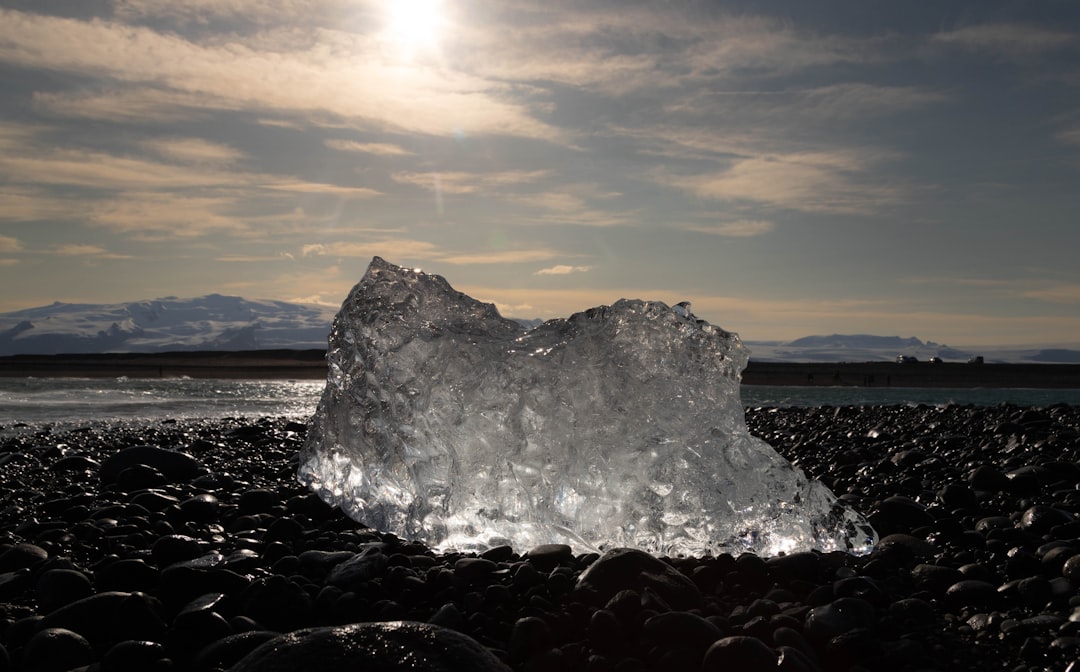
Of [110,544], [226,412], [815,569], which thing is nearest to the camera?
[815,569]

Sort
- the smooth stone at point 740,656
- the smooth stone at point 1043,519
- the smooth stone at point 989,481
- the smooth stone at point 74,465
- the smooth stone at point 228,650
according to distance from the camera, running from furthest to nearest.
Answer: the smooth stone at point 74,465 → the smooth stone at point 989,481 → the smooth stone at point 1043,519 → the smooth stone at point 228,650 → the smooth stone at point 740,656

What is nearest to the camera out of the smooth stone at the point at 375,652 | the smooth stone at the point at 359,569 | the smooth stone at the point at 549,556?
the smooth stone at the point at 375,652

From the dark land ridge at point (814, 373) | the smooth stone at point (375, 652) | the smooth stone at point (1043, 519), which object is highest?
the smooth stone at point (375, 652)

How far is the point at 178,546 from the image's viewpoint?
4.94 meters

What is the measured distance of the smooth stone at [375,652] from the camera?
9.09 feet

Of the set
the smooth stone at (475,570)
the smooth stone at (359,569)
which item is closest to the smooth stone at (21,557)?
the smooth stone at (359,569)

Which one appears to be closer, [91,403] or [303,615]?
[303,615]

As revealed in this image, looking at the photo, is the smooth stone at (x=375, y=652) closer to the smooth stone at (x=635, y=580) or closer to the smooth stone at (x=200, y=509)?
the smooth stone at (x=635, y=580)

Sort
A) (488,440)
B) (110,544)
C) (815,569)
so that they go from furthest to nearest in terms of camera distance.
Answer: (488,440)
(110,544)
(815,569)

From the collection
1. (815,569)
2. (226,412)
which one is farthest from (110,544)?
(226,412)

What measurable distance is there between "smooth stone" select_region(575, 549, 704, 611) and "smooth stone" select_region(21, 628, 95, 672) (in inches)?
89.6

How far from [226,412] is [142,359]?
2501 inches

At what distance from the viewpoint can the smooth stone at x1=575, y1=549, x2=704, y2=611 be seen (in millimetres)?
4035

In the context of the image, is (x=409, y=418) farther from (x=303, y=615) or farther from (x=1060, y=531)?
(x=1060, y=531)
